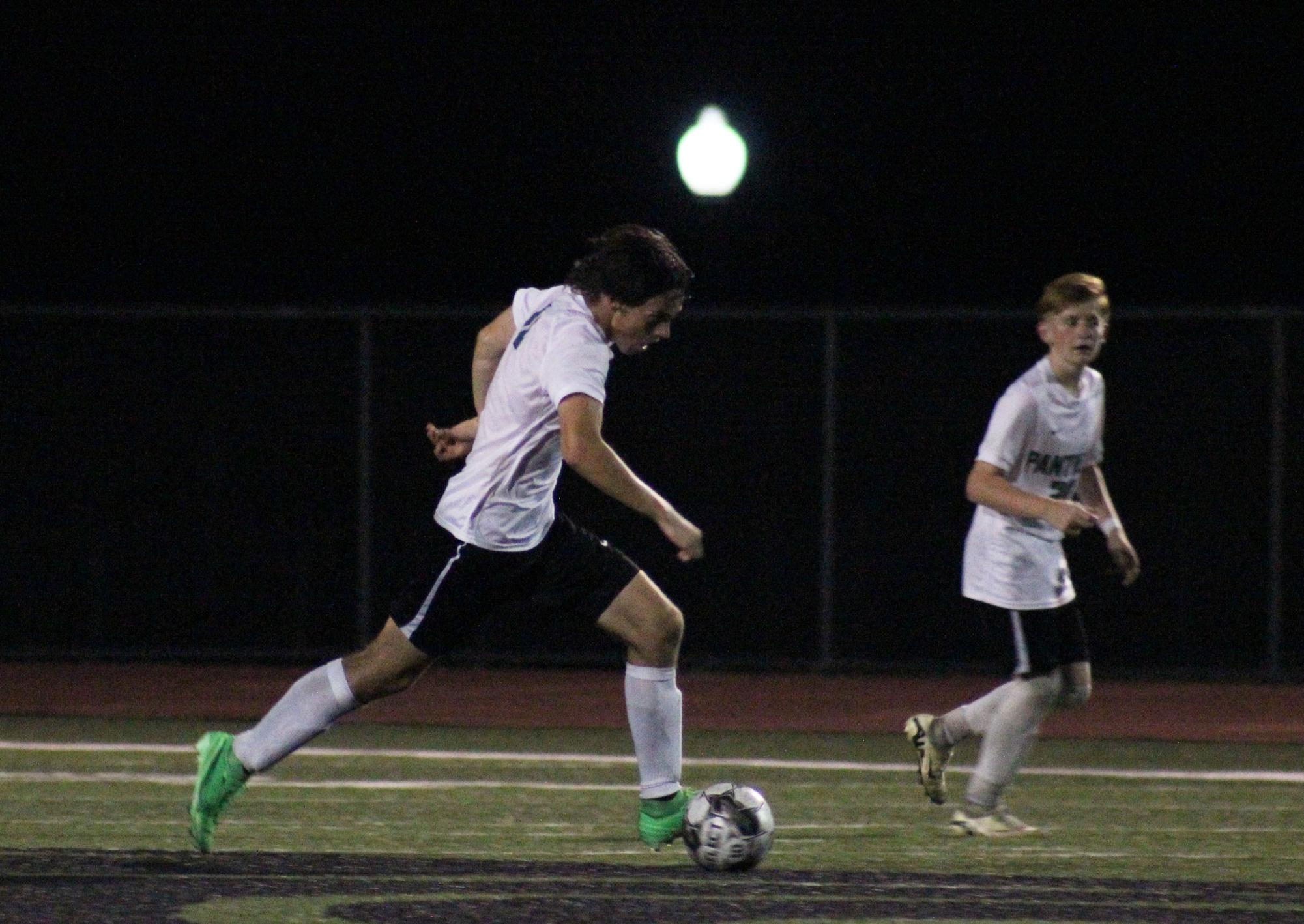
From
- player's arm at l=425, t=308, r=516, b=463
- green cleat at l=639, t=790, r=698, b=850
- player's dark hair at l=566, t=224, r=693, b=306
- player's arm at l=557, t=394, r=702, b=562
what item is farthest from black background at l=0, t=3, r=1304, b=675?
player's arm at l=557, t=394, r=702, b=562

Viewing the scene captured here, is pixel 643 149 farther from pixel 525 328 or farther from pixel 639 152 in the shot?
pixel 525 328

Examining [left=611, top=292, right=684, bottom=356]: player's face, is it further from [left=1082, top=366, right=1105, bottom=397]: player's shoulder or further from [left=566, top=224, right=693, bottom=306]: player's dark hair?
[left=1082, top=366, right=1105, bottom=397]: player's shoulder

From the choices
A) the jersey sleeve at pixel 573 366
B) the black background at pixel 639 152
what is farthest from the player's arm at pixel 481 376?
the black background at pixel 639 152

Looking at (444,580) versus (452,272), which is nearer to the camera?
(444,580)

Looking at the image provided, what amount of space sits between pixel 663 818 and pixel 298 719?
3.59ft

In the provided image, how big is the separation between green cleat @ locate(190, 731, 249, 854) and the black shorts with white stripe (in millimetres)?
2628

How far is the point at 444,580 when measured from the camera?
23.3 feet

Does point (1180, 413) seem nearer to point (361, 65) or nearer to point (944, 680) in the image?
point (944, 680)

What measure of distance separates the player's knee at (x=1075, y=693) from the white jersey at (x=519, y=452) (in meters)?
2.08

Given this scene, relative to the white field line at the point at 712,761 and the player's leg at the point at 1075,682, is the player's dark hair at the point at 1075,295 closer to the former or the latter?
the player's leg at the point at 1075,682

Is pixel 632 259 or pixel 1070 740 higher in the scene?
pixel 632 259

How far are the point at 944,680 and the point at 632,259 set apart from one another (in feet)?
27.3

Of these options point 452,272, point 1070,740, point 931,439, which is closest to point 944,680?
point 931,439

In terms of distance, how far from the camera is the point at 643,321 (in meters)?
7.12
